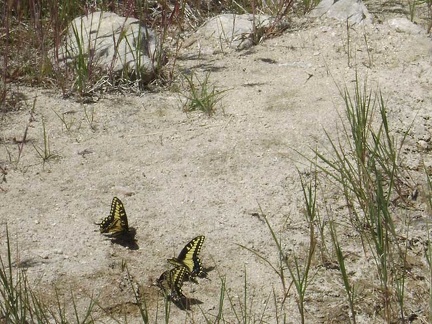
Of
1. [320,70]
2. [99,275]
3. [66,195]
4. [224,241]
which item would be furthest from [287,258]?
[320,70]

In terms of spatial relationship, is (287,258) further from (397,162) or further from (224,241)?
(397,162)

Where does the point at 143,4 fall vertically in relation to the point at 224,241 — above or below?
above

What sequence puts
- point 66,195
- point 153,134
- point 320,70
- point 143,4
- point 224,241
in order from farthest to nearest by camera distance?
1. point 143,4
2. point 320,70
3. point 153,134
4. point 66,195
5. point 224,241

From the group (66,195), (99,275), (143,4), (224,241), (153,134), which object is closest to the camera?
(99,275)

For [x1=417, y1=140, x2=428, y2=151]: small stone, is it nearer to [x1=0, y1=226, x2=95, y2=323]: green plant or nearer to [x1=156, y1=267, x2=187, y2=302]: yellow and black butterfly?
[x1=156, y1=267, x2=187, y2=302]: yellow and black butterfly

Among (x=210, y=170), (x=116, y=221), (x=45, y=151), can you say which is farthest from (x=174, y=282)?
(x=45, y=151)

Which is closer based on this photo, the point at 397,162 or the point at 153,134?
the point at 397,162

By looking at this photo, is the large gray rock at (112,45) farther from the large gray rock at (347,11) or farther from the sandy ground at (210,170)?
the large gray rock at (347,11)

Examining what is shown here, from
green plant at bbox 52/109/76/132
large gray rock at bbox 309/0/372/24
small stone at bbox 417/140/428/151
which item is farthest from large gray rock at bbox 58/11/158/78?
small stone at bbox 417/140/428/151

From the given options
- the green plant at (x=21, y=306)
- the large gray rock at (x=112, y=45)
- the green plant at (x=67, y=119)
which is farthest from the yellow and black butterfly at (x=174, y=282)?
the large gray rock at (x=112, y=45)
